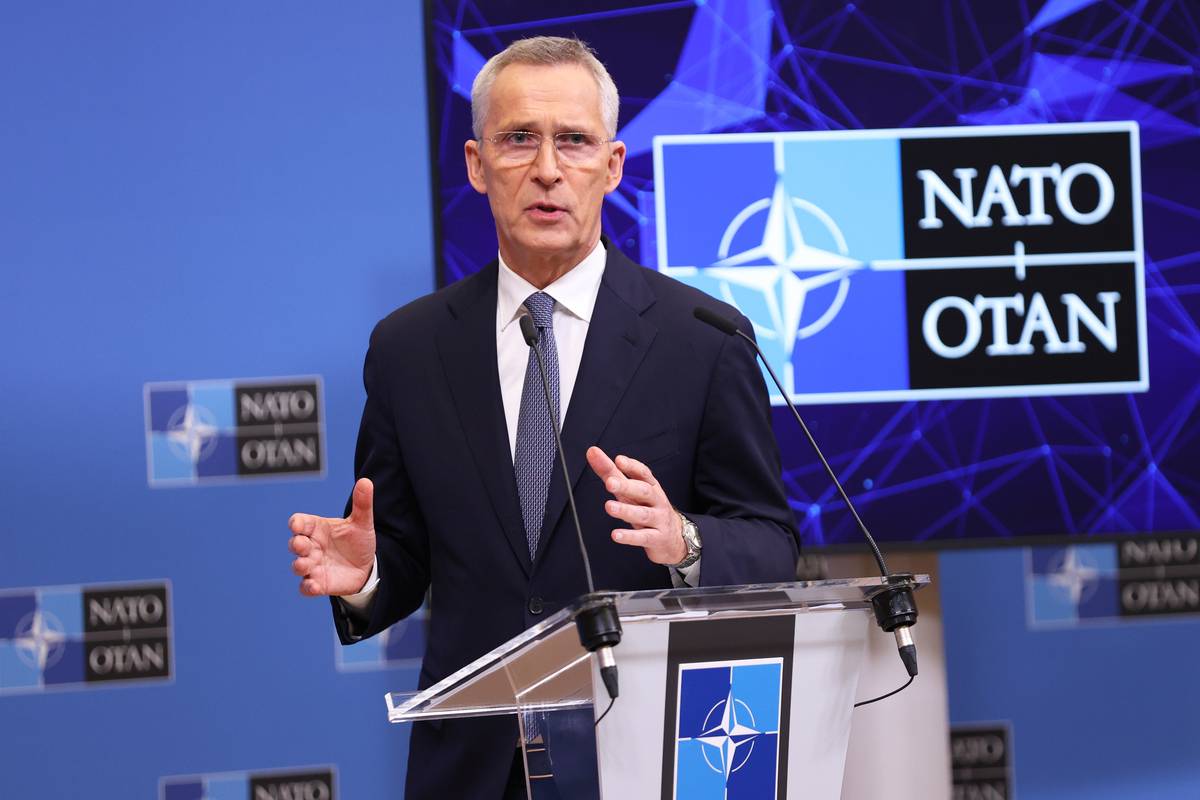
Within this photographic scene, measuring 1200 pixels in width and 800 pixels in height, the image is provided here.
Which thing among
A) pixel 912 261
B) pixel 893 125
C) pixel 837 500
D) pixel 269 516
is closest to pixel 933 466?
pixel 837 500

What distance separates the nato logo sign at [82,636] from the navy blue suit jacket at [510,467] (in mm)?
1401

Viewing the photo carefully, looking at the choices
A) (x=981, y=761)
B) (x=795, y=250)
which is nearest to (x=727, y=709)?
(x=795, y=250)

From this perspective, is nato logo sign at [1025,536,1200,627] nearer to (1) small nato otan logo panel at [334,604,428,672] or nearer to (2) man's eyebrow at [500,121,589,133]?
(1) small nato otan logo panel at [334,604,428,672]

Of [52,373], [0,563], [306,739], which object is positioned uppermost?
[52,373]

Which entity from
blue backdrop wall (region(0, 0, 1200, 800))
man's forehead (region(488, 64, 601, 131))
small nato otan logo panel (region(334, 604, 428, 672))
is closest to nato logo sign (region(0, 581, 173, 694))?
blue backdrop wall (region(0, 0, 1200, 800))

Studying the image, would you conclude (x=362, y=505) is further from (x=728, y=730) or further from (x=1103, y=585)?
(x=1103, y=585)

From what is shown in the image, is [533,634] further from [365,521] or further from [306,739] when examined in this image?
[306,739]

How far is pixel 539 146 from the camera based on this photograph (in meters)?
1.96

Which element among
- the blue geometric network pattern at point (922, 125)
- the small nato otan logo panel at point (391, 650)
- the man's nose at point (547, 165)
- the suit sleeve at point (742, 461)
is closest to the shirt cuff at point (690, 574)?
the suit sleeve at point (742, 461)

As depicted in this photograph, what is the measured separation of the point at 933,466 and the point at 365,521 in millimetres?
1638

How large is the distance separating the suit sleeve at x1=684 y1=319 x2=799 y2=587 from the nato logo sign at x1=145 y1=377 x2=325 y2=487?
4.99 ft

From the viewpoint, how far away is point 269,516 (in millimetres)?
3213

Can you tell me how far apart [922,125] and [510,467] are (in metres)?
1.60

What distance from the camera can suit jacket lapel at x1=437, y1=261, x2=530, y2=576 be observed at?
1847mm
